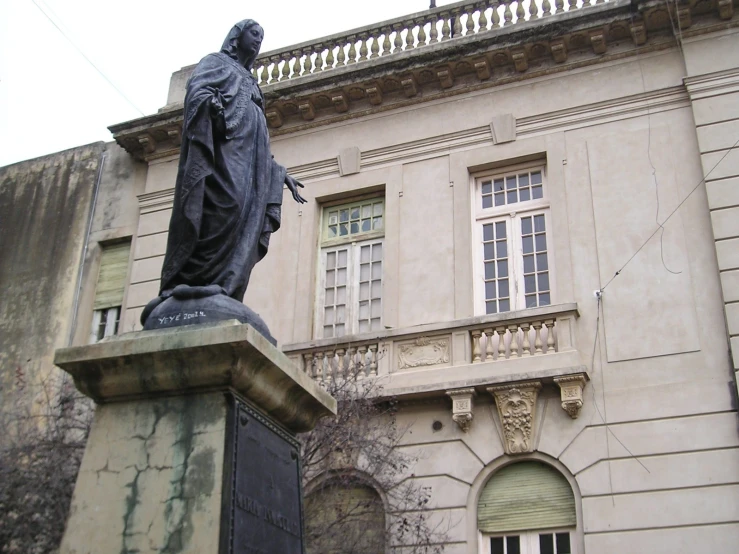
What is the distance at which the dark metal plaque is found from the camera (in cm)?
486

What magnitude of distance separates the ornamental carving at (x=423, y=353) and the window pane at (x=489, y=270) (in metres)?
1.30

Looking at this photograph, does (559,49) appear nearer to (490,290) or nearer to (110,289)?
(490,290)

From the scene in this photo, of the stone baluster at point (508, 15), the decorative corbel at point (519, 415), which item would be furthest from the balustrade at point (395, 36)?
the decorative corbel at point (519, 415)

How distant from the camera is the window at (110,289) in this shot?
682 inches

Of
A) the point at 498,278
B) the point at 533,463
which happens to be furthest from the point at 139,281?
the point at 533,463

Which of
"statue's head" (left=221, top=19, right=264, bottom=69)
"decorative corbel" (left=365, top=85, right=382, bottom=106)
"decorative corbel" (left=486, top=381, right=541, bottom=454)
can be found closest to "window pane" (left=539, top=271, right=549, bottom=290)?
"decorative corbel" (left=486, top=381, right=541, bottom=454)

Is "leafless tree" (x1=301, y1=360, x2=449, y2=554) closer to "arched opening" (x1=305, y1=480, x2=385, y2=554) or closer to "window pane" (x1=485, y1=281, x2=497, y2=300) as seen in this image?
"arched opening" (x1=305, y1=480, x2=385, y2=554)

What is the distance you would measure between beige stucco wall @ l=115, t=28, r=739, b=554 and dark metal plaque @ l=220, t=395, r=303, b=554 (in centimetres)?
760

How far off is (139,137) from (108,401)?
13.3 metres

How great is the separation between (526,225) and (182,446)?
10.6 m

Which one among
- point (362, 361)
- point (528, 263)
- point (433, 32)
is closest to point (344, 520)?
point (362, 361)

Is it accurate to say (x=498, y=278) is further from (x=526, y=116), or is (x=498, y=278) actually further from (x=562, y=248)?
(x=526, y=116)

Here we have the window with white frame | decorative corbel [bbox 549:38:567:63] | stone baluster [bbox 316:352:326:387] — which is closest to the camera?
stone baluster [bbox 316:352:326:387]

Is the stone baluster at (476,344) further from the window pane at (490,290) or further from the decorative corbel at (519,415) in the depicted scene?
the window pane at (490,290)
